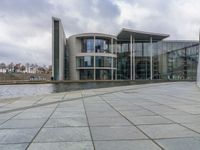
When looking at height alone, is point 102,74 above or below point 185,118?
above

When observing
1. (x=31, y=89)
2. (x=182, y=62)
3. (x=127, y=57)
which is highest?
(x=127, y=57)

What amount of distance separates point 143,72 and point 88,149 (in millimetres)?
67120

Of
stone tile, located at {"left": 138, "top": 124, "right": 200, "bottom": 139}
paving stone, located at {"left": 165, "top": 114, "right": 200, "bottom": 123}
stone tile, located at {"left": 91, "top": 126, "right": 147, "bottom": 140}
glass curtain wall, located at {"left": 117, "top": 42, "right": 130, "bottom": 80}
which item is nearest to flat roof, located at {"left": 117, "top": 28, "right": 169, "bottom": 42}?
glass curtain wall, located at {"left": 117, "top": 42, "right": 130, "bottom": 80}

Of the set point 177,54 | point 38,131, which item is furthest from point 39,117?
point 177,54

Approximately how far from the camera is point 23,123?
642cm

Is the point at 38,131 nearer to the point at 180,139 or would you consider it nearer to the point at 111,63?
the point at 180,139

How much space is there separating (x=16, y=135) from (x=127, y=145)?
2334 mm

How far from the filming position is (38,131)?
550 centimetres

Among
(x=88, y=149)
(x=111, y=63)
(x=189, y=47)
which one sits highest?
(x=189, y=47)

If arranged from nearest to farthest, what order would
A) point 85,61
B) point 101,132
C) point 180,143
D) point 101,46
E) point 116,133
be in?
point 180,143, point 116,133, point 101,132, point 85,61, point 101,46

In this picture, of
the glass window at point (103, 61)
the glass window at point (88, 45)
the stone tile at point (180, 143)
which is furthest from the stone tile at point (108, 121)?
the glass window at point (88, 45)

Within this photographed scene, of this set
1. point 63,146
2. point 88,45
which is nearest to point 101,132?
point 63,146

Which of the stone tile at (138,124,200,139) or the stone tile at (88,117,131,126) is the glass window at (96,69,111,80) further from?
the stone tile at (138,124,200,139)

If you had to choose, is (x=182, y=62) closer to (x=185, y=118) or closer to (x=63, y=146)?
(x=185, y=118)
